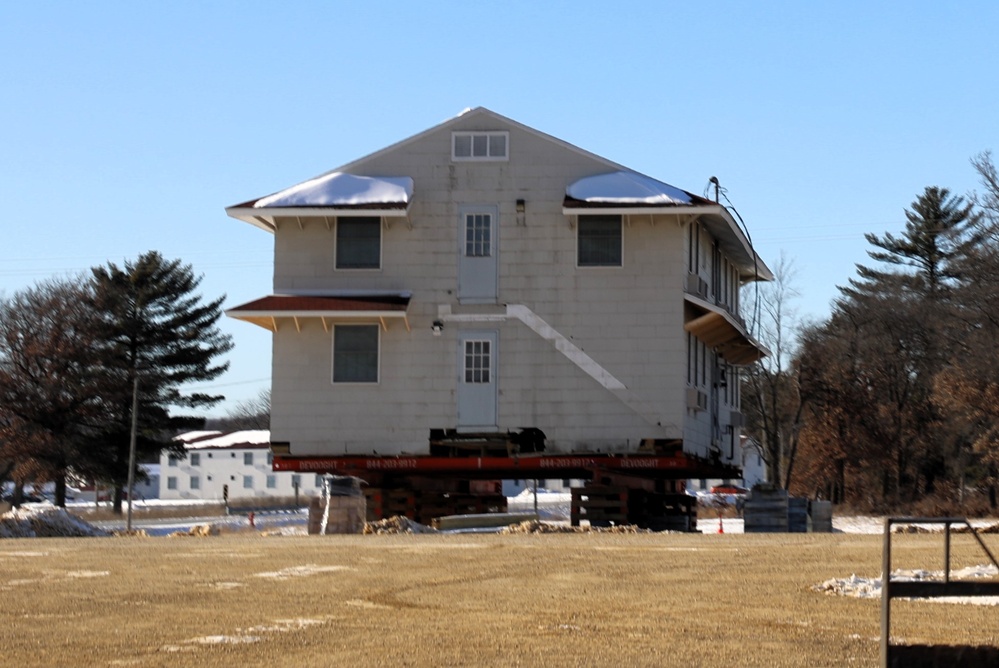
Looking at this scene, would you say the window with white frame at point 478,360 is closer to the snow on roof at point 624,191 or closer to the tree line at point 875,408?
the snow on roof at point 624,191

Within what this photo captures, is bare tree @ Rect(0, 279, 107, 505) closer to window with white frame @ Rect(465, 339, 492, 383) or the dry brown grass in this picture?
window with white frame @ Rect(465, 339, 492, 383)

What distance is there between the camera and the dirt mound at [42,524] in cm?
2981

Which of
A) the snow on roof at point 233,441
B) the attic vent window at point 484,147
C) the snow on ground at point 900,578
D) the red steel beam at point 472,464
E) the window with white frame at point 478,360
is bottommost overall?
the snow on ground at point 900,578

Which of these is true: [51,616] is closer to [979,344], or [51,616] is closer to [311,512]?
[311,512]

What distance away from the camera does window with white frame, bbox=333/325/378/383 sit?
33812 mm

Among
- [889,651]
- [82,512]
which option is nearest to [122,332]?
[82,512]

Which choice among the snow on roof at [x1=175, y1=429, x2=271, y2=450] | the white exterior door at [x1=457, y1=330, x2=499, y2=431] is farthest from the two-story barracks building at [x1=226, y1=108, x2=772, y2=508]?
the snow on roof at [x1=175, y1=429, x2=271, y2=450]

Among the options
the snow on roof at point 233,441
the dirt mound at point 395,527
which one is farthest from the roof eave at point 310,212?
the snow on roof at point 233,441

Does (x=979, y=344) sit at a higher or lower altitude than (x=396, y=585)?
higher

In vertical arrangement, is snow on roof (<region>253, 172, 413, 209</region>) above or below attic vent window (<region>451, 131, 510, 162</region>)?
below

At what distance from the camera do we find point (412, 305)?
3372cm

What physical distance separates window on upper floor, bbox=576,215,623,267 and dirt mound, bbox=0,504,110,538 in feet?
38.2

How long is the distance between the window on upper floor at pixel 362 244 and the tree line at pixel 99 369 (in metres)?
37.0

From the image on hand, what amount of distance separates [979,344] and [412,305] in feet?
103
